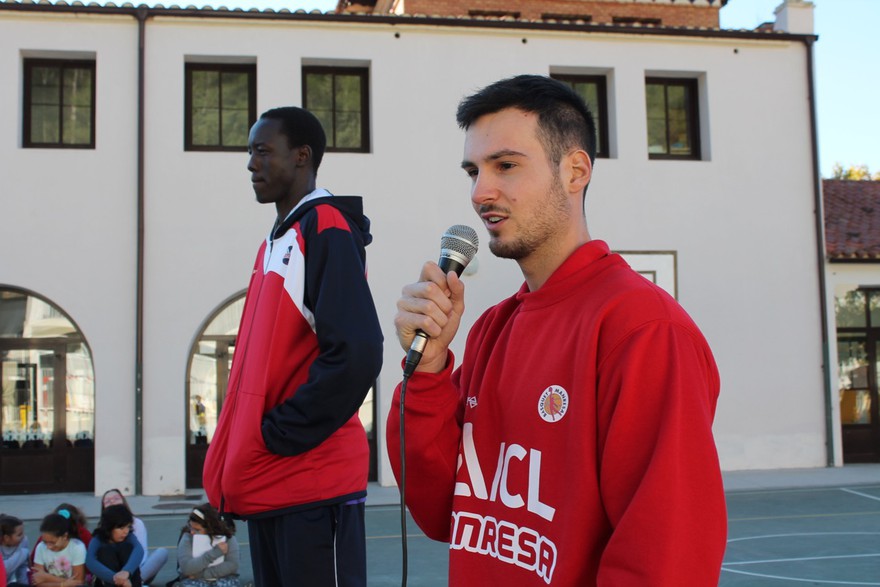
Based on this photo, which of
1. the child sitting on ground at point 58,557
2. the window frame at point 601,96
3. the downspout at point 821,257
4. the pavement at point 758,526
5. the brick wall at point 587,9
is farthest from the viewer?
the brick wall at point 587,9

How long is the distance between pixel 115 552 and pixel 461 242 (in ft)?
19.2

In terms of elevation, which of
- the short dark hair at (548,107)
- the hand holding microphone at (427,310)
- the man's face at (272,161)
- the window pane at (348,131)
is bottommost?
the hand holding microphone at (427,310)

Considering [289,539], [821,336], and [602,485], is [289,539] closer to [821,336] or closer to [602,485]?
[602,485]

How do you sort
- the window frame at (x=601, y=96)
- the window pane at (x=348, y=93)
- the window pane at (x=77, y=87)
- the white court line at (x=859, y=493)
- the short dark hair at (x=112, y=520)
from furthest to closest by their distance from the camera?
the window frame at (x=601, y=96) < the window pane at (x=348, y=93) < the window pane at (x=77, y=87) < the white court line at (x=859, y=493) < the short dark hair at (x=112, y=520)

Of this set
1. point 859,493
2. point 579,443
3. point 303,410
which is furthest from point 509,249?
point 859,493

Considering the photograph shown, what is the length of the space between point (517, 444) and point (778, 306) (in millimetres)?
14589

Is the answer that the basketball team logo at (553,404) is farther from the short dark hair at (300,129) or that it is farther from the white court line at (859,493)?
the white court line at (859,493)

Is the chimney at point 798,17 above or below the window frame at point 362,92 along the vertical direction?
above

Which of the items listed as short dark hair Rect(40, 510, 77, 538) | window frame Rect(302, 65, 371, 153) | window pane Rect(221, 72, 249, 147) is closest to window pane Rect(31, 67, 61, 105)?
window pane Rect(221, 72, 249, 147)

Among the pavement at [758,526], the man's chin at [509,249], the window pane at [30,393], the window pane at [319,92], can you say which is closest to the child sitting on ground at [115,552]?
the pavement at [758,526]

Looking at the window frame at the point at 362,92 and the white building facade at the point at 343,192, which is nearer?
the white building facade at the point at 343,192

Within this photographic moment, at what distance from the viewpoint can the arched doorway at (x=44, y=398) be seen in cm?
1350

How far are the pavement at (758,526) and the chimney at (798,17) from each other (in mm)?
7810

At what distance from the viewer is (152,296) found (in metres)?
13.5
